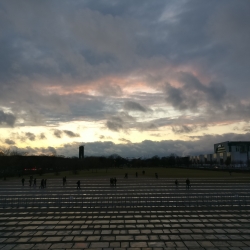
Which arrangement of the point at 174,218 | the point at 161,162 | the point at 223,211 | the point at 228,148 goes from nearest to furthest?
the point at 174,218 < the point at 223,211 < the point at 228,148 < the point at 161,162

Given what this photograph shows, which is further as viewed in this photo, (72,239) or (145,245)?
(72,239)

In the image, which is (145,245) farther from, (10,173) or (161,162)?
(161,162)

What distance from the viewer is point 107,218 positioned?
599 inches

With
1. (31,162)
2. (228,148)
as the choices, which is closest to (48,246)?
(31,162)

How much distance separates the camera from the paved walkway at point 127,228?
1083 centimetres

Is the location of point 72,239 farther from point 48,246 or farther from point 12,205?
point 12,205

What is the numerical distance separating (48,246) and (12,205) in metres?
9.79

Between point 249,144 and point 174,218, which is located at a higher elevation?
point 249,144

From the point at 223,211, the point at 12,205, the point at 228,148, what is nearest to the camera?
the point at 223,211

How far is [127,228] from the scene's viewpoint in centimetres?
1304

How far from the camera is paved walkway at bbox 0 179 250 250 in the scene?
35.5 ft

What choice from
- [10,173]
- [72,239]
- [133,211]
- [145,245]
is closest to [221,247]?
[145,245]

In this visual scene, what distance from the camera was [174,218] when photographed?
15117 mm

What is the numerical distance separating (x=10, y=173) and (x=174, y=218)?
1984 inches
